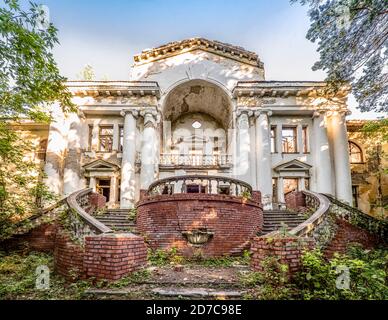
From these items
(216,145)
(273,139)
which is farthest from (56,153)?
(273,139)

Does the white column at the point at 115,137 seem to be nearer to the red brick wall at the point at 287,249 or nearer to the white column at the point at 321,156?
the white column at the point at 321,156

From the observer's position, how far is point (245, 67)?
21.3 meters

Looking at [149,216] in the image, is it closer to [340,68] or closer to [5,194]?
[5,194]

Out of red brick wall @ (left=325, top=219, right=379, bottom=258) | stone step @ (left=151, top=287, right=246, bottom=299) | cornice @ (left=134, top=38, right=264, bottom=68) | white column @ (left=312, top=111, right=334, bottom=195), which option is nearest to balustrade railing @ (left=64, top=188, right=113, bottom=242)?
stone step @ (left=151, top=287, right=246, bottom=299)

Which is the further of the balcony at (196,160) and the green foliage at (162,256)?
the balcony at (196,160)

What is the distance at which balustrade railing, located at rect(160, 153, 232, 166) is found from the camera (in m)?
19.7

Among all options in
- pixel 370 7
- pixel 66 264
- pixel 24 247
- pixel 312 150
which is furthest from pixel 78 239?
pixel 312 150

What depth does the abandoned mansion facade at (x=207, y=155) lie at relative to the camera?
18.4 m

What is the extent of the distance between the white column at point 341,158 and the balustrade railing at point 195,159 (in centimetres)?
704

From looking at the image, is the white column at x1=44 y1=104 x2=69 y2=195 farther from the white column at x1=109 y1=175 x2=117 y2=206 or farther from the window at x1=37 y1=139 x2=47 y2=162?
the window at x1=37 y1=139 x2=47 y2=162

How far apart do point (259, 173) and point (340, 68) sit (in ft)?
27.7

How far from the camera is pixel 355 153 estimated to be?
2209 centimetres

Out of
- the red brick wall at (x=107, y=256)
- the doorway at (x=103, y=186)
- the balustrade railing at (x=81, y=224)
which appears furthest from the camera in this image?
the doorway at (x=103, y=186)

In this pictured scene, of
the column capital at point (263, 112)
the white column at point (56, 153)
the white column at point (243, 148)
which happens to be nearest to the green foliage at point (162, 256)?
the white column at point (243, 148)
